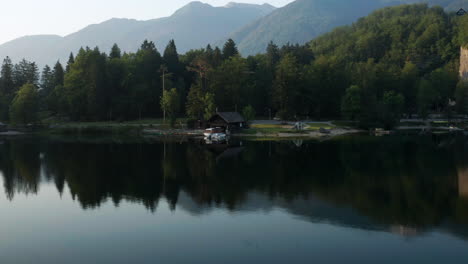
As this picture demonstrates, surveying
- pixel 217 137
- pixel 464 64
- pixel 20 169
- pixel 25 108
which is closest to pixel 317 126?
pixel 217 137

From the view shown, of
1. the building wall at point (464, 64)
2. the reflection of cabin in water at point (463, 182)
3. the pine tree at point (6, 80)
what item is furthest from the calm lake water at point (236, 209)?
the building wall at point (464, 64)

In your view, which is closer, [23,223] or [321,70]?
[23,223]

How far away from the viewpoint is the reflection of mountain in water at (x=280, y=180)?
1099 inches

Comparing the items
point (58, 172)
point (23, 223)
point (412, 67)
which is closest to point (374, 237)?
point (23, 223)

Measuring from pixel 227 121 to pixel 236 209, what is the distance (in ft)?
203

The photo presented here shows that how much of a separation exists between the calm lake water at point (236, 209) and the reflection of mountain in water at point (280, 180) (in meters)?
0.12

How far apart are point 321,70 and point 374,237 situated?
9928 cm

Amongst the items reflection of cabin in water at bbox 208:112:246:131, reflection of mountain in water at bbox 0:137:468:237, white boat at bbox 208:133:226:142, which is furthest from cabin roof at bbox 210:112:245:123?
reflection of mountain in water at bbox 0:137:468:237

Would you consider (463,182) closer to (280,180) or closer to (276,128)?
(280,180)

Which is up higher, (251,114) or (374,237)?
(251,114)

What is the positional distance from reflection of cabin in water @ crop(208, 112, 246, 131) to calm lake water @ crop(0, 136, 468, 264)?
38.9 meters

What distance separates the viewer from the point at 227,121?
8994 centimetres

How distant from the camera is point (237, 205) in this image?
29.7 meters

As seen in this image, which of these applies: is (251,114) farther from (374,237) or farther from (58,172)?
(374,237)
